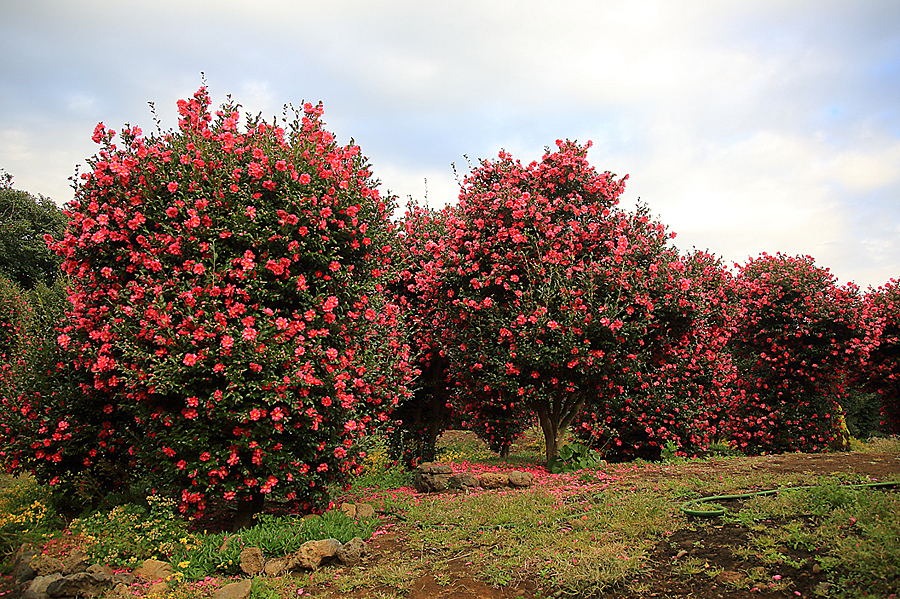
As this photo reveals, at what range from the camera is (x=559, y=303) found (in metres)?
9.29

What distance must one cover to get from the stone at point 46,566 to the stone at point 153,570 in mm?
663

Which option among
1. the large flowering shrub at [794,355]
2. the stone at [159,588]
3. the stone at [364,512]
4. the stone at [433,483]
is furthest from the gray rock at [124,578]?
the large flowering shrub at [794,355]

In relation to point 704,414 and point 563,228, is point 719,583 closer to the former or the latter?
point 563,228

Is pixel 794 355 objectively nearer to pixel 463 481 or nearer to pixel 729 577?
pixel 463 481

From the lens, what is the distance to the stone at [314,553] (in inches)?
210

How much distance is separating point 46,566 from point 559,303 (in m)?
7.44

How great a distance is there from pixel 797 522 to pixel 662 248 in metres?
6.28

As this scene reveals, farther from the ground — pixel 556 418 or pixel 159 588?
pixel 556 418

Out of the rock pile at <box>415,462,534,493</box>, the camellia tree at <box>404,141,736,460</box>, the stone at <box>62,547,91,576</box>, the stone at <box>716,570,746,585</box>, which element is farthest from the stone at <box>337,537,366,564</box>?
the camellia tree at <box>404,141,736,460</box>

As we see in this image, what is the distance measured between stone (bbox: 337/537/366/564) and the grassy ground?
0.12 m

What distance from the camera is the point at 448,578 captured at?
4.97 meters

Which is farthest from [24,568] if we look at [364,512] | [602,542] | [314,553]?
[602,542]

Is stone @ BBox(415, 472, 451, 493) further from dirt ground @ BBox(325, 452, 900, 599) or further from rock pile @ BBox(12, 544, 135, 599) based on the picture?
rock pile @ BBox(12, 544, 135, 599)

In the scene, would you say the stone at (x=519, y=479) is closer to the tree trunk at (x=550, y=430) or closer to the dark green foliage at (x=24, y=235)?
the tree trunk at (x=550, y=430)
